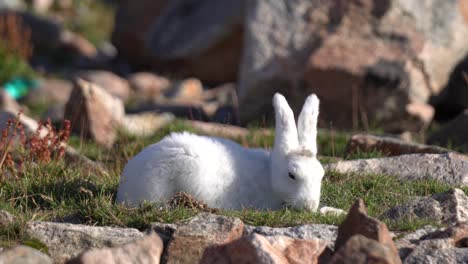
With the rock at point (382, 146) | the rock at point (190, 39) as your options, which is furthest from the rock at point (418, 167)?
the rock at point (190, 39)

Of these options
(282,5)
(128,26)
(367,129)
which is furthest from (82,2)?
(367,129)

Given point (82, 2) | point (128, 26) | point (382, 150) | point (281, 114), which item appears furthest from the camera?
point (82, 2)

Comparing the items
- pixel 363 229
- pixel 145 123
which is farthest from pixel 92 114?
pixel 363 229

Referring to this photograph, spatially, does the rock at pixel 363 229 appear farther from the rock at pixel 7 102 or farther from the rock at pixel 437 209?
the rock at pixel 7 102

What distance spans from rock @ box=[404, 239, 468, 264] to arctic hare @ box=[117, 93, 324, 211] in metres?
1.30

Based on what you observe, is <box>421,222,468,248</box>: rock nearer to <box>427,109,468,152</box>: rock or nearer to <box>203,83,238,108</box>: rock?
<box>427,109,468,152</box>: rock

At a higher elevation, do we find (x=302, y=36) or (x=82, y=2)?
(x=302, y=36)

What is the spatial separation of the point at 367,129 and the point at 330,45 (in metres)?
1.44

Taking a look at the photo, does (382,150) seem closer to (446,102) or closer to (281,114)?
(281,114)

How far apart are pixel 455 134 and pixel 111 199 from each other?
4.56 meters

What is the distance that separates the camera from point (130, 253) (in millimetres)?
5043

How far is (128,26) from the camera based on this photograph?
60.6 ft

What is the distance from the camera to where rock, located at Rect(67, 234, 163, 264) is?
4.87 meters

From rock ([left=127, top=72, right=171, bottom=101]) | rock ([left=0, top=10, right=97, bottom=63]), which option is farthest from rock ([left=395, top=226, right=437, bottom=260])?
rock ([left=0, top=10, right=97, bottom=63])
